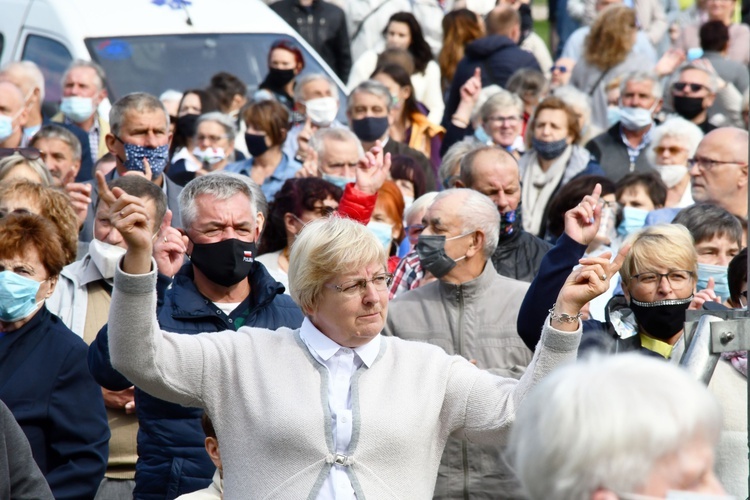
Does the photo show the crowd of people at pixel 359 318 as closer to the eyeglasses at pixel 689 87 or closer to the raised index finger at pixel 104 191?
the raised index finger at pixel 104 191

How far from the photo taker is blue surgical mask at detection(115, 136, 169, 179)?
8102mm

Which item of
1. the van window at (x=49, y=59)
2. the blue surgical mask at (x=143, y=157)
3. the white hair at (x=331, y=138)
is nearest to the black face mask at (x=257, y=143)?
the white hair at (x=331, y=138)

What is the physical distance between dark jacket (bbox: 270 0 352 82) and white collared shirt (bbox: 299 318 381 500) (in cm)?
1102

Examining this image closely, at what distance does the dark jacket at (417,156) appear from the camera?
32.4 ft

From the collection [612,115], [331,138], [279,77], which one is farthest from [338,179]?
[612,115]

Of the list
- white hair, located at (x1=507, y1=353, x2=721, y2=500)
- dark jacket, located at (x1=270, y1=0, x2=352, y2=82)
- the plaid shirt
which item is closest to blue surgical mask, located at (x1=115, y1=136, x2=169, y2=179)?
the plaid shirt

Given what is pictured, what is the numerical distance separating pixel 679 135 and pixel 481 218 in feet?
13.3

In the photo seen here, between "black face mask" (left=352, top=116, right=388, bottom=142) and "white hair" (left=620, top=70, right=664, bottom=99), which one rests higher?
"white hair" (left=620, top=70, right=664, bottom=99)

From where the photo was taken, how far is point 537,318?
5016 millimetres

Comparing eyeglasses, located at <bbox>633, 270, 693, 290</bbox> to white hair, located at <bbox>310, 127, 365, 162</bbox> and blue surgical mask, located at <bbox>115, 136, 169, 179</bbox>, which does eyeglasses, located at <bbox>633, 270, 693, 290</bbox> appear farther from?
white hair, located at <bbox>310, 127, 365, 162</bbox>

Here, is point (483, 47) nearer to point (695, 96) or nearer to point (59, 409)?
point (695, 96)

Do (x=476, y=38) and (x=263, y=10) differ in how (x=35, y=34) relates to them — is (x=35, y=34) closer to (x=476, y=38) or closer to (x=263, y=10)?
(x=263, y=10)

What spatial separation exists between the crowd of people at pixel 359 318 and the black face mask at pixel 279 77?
192 centimetres

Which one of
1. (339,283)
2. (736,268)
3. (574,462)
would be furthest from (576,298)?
(736,268)
